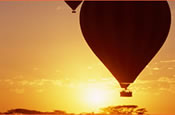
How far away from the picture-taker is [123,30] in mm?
136625

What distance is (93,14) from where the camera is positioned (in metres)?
137

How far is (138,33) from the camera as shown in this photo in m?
136

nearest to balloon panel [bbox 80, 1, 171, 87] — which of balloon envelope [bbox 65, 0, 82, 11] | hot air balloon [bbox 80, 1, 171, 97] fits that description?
hot air balloon [bbox 80, 1, 171, 97]

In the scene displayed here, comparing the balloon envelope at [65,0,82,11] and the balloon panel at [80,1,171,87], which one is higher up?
the balloon envelope at [65,0,82,11]

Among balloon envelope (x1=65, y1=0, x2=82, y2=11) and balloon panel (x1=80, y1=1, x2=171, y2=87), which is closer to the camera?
balloon panel (x1=80, y1=1, x2=171, y2=87)

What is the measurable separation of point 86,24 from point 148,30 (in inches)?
170

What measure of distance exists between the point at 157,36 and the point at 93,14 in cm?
471

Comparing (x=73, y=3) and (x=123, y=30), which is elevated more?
(x=73, y=3)

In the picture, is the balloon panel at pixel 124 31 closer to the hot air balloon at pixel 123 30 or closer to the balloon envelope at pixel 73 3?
the hot air balloon at pixel 123 30

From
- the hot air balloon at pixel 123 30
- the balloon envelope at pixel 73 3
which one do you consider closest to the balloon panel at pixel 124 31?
the hot air balloon at pixel 123 30

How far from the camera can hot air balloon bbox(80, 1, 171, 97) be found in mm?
136000

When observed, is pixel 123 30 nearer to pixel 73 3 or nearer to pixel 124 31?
pixel 124 31

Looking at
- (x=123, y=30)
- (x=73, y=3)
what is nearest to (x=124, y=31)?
(x=123, y=30)

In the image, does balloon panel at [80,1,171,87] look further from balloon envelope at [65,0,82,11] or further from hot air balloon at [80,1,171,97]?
balloon envelope at [65,0,82,11]
